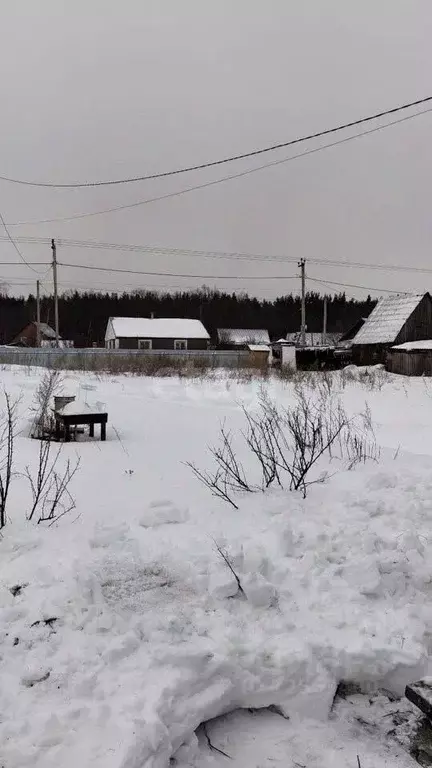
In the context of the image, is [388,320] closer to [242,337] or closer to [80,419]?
[80,419]

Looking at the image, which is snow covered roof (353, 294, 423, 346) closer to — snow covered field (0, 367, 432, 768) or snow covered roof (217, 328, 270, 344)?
snow covered field (0, 367, 432, 768)

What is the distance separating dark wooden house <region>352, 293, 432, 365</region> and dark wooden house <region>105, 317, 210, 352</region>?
2054 cm

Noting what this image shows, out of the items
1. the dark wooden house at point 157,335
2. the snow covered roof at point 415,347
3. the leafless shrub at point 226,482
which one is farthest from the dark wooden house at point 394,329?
the leafless shrub at point 226,482

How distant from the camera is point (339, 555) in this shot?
11.8 ft

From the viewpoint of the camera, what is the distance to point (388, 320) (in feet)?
93.1

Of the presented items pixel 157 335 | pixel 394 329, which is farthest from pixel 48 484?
pixel 157 335

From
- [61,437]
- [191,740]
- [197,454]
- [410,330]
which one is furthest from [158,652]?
[410,330]

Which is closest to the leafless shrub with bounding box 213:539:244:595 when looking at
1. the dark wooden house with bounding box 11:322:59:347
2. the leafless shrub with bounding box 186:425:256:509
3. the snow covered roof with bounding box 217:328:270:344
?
the leafless shrub with bounding box 186:425:256:509

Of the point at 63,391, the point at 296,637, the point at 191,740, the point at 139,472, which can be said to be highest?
the point at 63,391

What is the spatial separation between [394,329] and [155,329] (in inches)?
962

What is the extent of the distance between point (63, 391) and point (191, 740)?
723 cm

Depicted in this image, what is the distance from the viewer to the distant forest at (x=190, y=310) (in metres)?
73.9

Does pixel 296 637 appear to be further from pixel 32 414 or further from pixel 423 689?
pixel 32 414

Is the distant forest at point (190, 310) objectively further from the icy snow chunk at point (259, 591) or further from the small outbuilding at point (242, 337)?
the icy snow chunk at point (259, 591)
